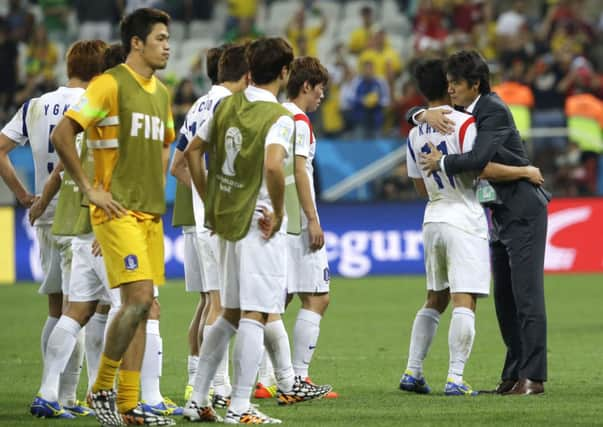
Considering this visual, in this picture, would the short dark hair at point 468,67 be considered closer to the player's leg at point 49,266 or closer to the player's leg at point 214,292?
the player's leg at point 214,292

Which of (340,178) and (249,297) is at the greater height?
(340,178)

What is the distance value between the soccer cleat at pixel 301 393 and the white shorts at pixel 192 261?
3.39ft

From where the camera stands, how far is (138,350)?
7.16m

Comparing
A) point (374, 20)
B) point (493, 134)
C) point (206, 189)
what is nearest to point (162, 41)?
point (206, 189)

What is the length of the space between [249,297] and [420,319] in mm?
2243

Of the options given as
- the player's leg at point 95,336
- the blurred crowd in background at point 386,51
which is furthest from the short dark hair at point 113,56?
the blurred crowd in background at point 386,51

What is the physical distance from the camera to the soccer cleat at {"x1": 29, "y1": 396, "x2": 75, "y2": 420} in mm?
7668

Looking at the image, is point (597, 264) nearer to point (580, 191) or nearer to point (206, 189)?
point (580, 191)

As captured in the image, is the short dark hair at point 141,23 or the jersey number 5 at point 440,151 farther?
the jersey number 5 at point 440,151

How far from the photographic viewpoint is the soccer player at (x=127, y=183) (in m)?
6.90

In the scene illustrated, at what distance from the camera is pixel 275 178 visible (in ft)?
22.7

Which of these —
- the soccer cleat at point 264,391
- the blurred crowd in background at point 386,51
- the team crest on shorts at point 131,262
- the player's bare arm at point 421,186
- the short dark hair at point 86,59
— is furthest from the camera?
the blurred crowd in background at point 386,51

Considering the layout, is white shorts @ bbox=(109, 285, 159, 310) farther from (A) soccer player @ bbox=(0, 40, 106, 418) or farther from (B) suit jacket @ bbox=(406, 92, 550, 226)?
(B) suit jacket @ bbox=(406, 92, 550, 226)

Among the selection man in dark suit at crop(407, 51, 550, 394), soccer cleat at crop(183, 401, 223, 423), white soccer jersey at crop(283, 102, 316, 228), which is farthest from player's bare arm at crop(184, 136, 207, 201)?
man in dark suit at crop(407, 51, 550, 394)
